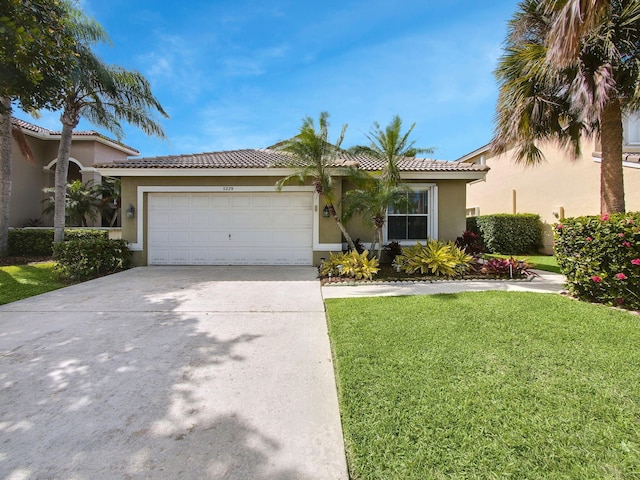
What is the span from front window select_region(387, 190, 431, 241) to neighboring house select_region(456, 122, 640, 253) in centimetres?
258

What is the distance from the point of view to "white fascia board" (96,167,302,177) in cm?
1045

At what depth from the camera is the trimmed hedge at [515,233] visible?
1489 cm

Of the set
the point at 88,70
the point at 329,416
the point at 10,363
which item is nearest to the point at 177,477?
the point at 329,416

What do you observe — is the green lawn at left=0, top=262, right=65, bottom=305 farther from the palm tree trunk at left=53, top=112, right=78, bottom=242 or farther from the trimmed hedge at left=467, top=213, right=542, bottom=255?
the trimmed hedge at left=467, top=213, right=542, bottom=255

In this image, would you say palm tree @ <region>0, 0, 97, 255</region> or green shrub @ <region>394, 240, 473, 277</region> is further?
green shrub @ <region>394, 240, 473, 277</region>

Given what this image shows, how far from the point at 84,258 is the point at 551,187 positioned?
19.7 metres

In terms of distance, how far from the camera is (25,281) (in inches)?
337

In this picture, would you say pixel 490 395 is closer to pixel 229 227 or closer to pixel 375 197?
pixel 375 197

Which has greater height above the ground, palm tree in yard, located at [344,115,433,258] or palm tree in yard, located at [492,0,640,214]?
palm tree in yard, located at [492,0,640,214]

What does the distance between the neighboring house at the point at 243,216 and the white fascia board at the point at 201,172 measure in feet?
0.24

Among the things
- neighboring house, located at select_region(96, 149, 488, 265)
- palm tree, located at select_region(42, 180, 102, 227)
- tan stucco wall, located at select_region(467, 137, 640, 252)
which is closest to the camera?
neighboring house, located at select_region(96, 149, 488, 265)

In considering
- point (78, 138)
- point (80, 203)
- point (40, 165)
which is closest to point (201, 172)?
point (80, 203)

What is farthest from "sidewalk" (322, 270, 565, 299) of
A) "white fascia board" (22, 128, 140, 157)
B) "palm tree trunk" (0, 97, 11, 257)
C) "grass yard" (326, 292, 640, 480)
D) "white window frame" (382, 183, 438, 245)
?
"white fascia board" (22, 128, 140, 157)

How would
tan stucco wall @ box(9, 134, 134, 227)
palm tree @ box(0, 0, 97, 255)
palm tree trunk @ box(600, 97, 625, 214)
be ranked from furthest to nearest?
tan stucco wall @ box(9, 134, 134, 227) < palm tree trunk @ box(600, 97, 625, 214) < palm tree @ box(0, 0, 97, 255)
